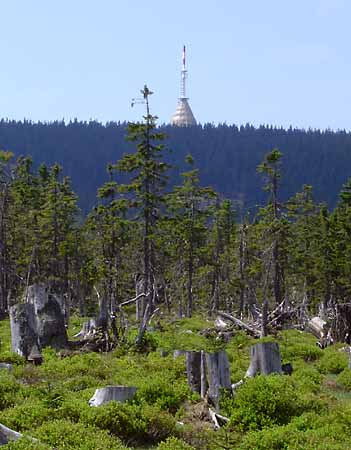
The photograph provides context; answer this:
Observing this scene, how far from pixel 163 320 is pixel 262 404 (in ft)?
83.6

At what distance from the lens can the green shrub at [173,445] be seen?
10.9 m

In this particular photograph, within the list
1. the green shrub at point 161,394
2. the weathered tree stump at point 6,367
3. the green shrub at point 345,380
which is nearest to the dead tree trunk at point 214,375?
the green shrub at point 161,394

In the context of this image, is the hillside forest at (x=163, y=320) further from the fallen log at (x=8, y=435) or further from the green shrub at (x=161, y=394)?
the fallen log at (x=8, y=435)

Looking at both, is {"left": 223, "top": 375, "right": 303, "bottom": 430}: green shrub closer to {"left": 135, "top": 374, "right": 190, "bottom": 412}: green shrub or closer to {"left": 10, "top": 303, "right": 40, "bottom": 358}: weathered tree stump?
{"left": 135, "top": 374, "right": 190, "bottom": 412}: green shrub

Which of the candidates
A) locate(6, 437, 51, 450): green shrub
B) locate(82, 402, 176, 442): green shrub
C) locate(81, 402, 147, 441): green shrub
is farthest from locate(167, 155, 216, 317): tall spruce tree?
locate(6, 437, 51, 450): green shrub

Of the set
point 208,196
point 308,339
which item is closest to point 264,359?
point 308,339

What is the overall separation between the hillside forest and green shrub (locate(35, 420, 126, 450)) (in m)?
0.02

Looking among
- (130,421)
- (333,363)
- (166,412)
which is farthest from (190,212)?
(130,421)

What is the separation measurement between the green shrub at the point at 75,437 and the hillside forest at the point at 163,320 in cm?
2

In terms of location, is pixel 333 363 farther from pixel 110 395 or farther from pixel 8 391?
pixel 8 391

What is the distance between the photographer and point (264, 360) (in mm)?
15695

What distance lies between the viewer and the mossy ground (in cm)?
1106

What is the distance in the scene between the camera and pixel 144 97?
3275 centimetres

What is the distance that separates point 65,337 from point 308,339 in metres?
9.13
